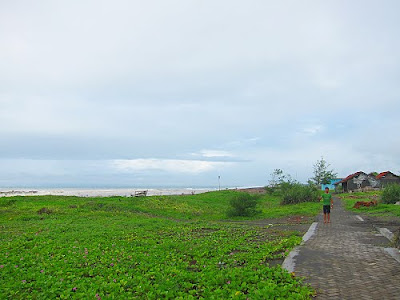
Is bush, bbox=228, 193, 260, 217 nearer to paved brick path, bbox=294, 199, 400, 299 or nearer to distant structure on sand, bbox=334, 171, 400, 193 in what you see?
paved brick path, bbox=294, 199, 400, 299

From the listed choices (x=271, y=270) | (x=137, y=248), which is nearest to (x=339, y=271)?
(x=271, y=270)

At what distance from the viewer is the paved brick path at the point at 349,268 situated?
6398 mm

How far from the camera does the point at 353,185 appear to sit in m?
56.0

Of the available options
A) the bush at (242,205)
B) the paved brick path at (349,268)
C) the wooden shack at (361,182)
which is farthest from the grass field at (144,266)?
the wooden shack at (361,182)

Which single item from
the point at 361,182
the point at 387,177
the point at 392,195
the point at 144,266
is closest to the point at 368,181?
the point at 361,182

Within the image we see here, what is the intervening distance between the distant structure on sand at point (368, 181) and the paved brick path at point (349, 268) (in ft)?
153

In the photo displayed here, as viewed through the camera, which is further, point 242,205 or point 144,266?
point 242,205

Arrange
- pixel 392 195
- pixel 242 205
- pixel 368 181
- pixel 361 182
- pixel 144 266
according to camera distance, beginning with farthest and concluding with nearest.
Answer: pixel 361 182 < pixel 368 181 < pixel 392 195 < pixel 242 205 < pixel 144 266

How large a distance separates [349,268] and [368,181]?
173ft

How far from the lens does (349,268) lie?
26.1 ft

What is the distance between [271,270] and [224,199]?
119 ft

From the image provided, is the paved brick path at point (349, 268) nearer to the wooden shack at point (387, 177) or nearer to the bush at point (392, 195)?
the bush at point (392, 195)

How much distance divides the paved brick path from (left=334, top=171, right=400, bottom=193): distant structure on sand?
153 feet

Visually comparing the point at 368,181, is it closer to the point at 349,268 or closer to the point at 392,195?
the point at 392,195
